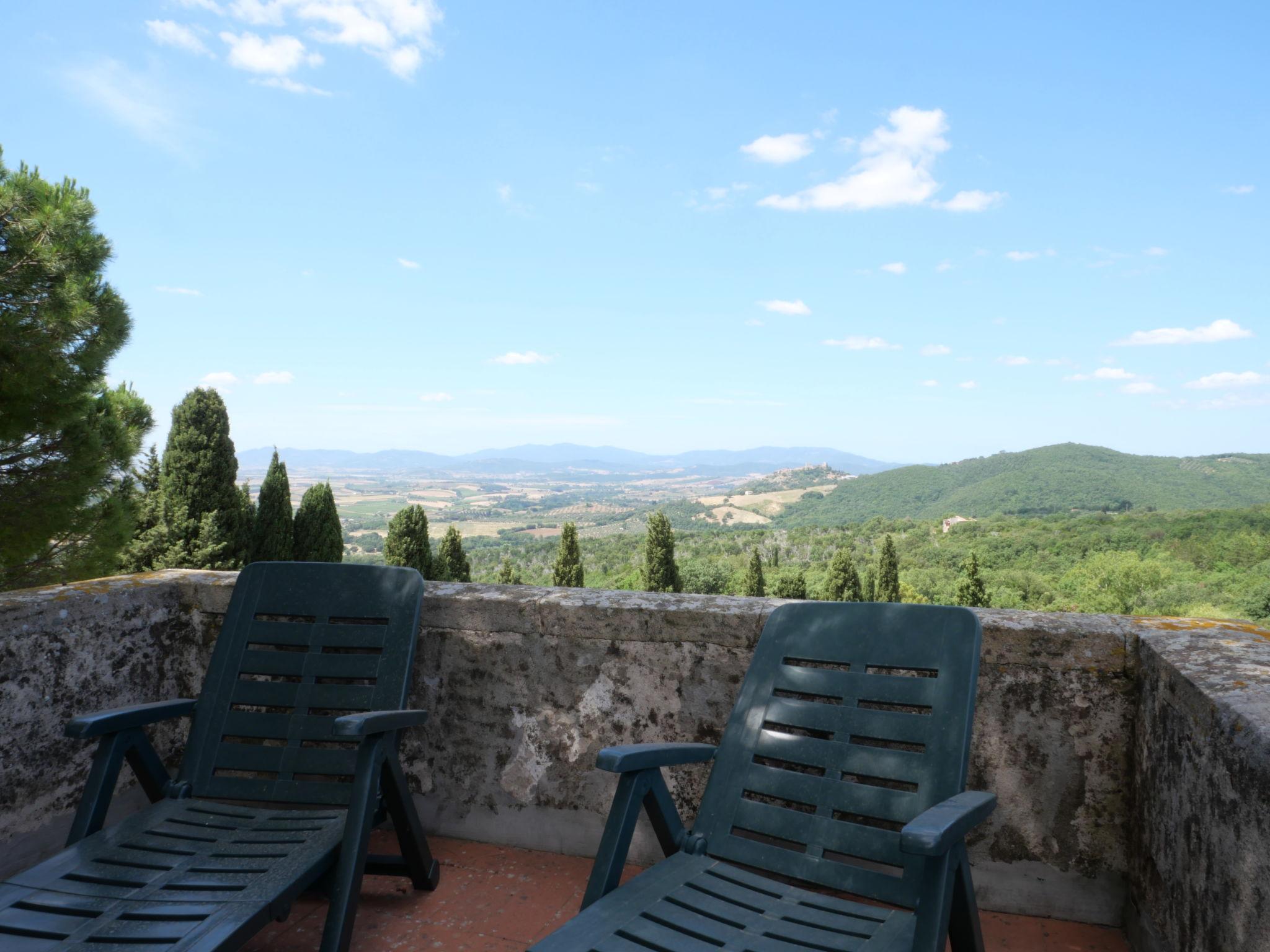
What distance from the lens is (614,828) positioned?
1.38 meters

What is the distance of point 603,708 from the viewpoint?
2070 millimetres

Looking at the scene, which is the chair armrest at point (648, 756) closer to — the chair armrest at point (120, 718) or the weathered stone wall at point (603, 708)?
the weathered stone wall at point (603, 708)

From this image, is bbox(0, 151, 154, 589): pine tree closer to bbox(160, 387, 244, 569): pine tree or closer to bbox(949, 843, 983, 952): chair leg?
bbox(949, 843, 983, 952): chair leg

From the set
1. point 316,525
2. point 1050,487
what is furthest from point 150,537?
point 1050,487

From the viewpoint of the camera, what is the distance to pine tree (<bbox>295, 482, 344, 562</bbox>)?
1609 cm

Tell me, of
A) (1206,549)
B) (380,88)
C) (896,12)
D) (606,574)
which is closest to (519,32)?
(380,88)

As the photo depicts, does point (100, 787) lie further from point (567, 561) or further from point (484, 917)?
point (567, 561)

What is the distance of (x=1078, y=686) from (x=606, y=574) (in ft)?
141

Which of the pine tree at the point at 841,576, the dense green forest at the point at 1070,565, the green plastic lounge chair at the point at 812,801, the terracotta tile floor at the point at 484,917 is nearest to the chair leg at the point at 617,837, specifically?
the green plastic lounge chair at the point at 812,801

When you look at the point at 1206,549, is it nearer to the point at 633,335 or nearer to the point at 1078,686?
the point at 1078,686

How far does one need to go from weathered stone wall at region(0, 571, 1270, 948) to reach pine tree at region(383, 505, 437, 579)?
17994mm

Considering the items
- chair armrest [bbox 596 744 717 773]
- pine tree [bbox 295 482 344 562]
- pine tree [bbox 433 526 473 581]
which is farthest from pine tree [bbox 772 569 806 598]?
chair armrest [bbox 596 744 717 773]

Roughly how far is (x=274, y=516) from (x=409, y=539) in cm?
481

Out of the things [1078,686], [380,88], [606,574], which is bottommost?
[606,574]
